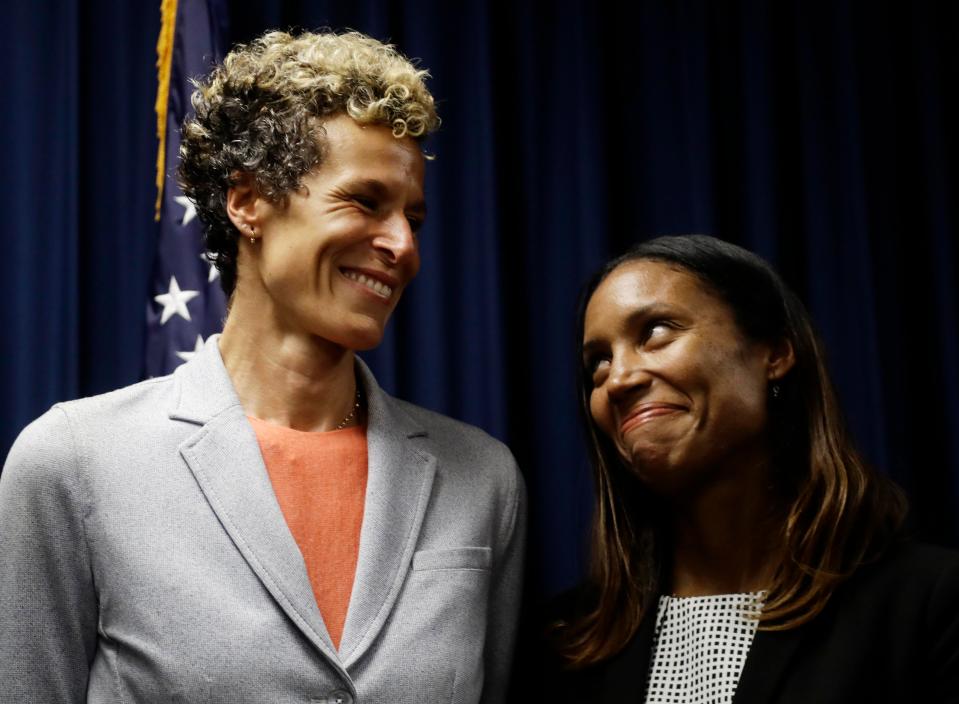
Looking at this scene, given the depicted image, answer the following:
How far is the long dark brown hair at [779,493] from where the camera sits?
5.93 feet

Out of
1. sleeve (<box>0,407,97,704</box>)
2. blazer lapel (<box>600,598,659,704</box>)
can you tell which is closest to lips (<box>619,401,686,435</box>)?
blazer lapel (<box>600,598,659,704</box>)

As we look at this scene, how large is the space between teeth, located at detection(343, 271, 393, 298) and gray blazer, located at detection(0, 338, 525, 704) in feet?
0.84

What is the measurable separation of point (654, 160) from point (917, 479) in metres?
0.98

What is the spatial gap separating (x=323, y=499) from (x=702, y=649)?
65 cm

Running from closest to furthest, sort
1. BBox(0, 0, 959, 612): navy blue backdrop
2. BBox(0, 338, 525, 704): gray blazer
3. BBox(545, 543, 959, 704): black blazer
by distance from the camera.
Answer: BBox(0, 338, 525, 704): gray blazer → BBox(545, 543, 959, 704): black blazer → BBox(0, 0, 959, 612): navy blue backdrop

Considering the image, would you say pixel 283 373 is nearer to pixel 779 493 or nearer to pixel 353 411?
pixel 353 411

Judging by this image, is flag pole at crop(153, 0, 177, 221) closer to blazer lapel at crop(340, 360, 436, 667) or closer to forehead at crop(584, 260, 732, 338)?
blazer lapel at crop(340, 360, 436, 667)

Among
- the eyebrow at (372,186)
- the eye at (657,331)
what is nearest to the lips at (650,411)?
the eye at (657,331)

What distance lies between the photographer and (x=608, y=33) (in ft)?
9.37

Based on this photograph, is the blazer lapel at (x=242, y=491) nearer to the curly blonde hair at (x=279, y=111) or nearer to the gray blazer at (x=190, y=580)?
the gray blazer at (x=190, y=580)

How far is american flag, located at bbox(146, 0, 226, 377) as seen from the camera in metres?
2.41

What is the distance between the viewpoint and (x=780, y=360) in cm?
198

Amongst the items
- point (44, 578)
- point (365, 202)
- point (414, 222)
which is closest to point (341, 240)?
point (365, 202)

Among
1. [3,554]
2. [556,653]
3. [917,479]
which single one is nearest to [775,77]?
[917,479]
